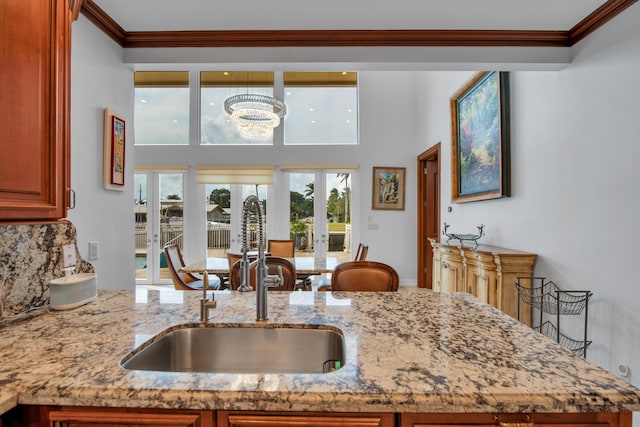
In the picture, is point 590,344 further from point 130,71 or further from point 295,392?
point 130,71

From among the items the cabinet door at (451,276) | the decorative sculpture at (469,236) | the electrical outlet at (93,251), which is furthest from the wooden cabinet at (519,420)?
the cabinet door at (451,276)

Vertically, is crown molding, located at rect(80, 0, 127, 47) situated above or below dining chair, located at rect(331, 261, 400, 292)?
above

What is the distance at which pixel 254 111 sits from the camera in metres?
3.56

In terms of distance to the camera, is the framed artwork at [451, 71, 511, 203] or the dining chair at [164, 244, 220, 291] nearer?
the framed artwork at [451, 71, 511, 203]

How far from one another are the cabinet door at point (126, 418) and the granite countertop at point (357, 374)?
0.04 metres

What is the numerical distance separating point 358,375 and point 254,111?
3338 millimetres

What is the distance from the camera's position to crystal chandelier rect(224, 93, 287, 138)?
346cm

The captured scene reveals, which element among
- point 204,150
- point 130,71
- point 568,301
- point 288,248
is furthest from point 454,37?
point 204,150

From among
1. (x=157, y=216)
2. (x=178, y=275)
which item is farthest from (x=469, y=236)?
(x=157, y=216)

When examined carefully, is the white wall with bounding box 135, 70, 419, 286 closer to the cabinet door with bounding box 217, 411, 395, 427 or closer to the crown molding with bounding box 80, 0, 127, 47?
the crown molding with bounding box 80, 0, 127, 47

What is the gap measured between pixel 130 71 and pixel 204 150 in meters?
3.08

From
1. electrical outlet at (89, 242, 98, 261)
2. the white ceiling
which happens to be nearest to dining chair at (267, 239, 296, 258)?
electrical outlet at (89, 242, 98, 261)

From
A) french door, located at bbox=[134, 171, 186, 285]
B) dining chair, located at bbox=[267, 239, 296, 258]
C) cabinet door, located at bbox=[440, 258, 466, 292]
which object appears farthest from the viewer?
french door, located at bbox=[134, 171, 186, 285]

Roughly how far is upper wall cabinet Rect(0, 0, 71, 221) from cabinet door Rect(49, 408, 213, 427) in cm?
58
